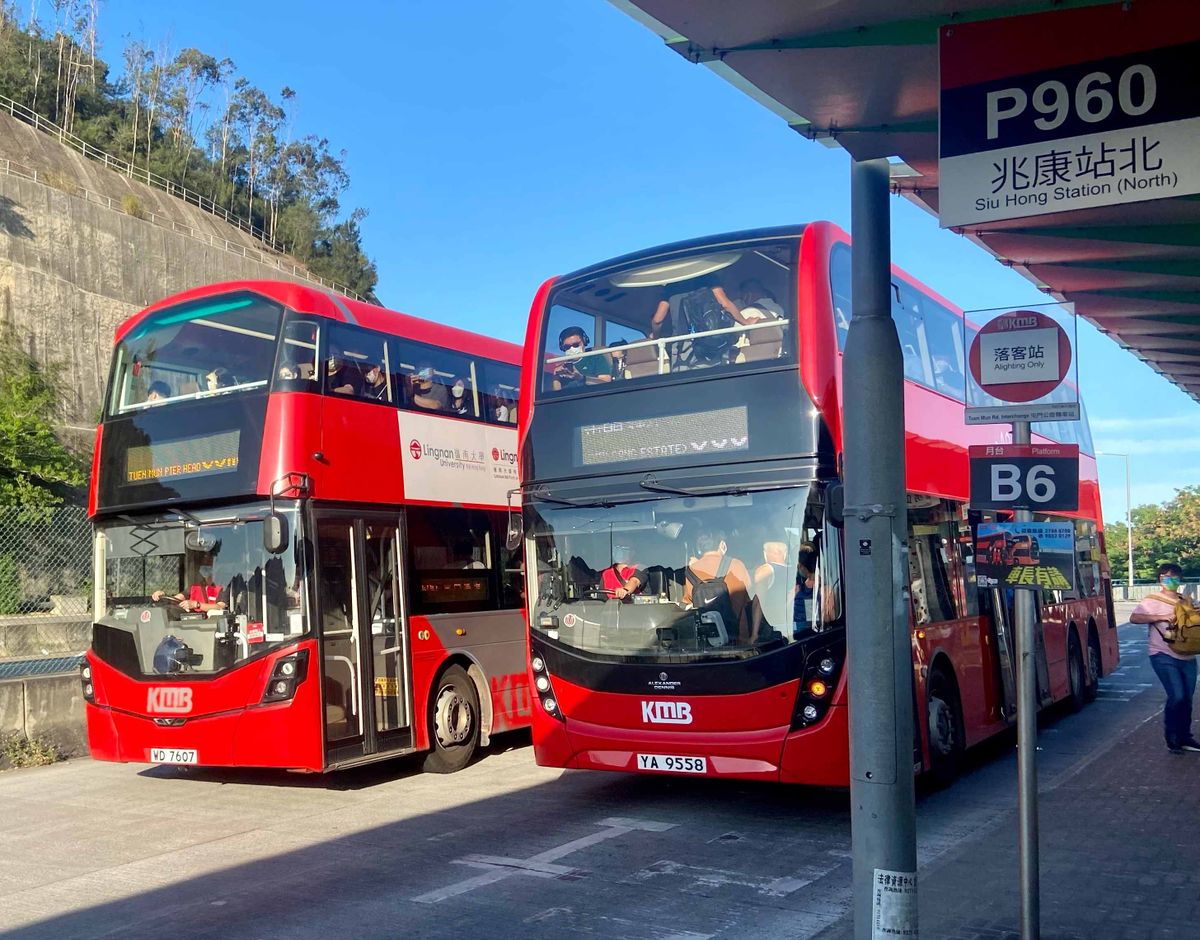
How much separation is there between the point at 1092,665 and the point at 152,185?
56914mm

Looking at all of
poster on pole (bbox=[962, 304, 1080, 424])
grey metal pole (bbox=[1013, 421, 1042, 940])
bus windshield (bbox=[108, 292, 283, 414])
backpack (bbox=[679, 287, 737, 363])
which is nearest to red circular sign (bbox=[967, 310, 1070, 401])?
poster on pole (bbox=[962, 304, 1080, 424])

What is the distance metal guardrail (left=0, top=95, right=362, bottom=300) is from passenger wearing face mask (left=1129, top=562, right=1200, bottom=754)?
1574 inches

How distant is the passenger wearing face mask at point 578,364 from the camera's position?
31.6ft

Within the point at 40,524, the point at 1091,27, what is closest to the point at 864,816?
the point at 1091,27

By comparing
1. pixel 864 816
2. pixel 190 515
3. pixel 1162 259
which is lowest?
pixel 864 816

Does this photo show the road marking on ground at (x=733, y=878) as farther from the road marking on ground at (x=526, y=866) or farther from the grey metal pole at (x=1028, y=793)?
the grey metal pole at (x=1028, y=793)

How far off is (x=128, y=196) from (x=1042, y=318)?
177 ft

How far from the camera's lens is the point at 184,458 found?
1040 centimetres

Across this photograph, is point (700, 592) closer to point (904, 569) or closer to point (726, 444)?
point (726, 444)

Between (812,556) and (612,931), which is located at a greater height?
(812,556)

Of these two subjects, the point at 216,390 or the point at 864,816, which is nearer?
the point at 864,816

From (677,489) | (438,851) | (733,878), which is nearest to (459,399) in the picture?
(677,489)

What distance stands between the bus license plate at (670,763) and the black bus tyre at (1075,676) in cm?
800

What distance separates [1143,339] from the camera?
11977 mm
